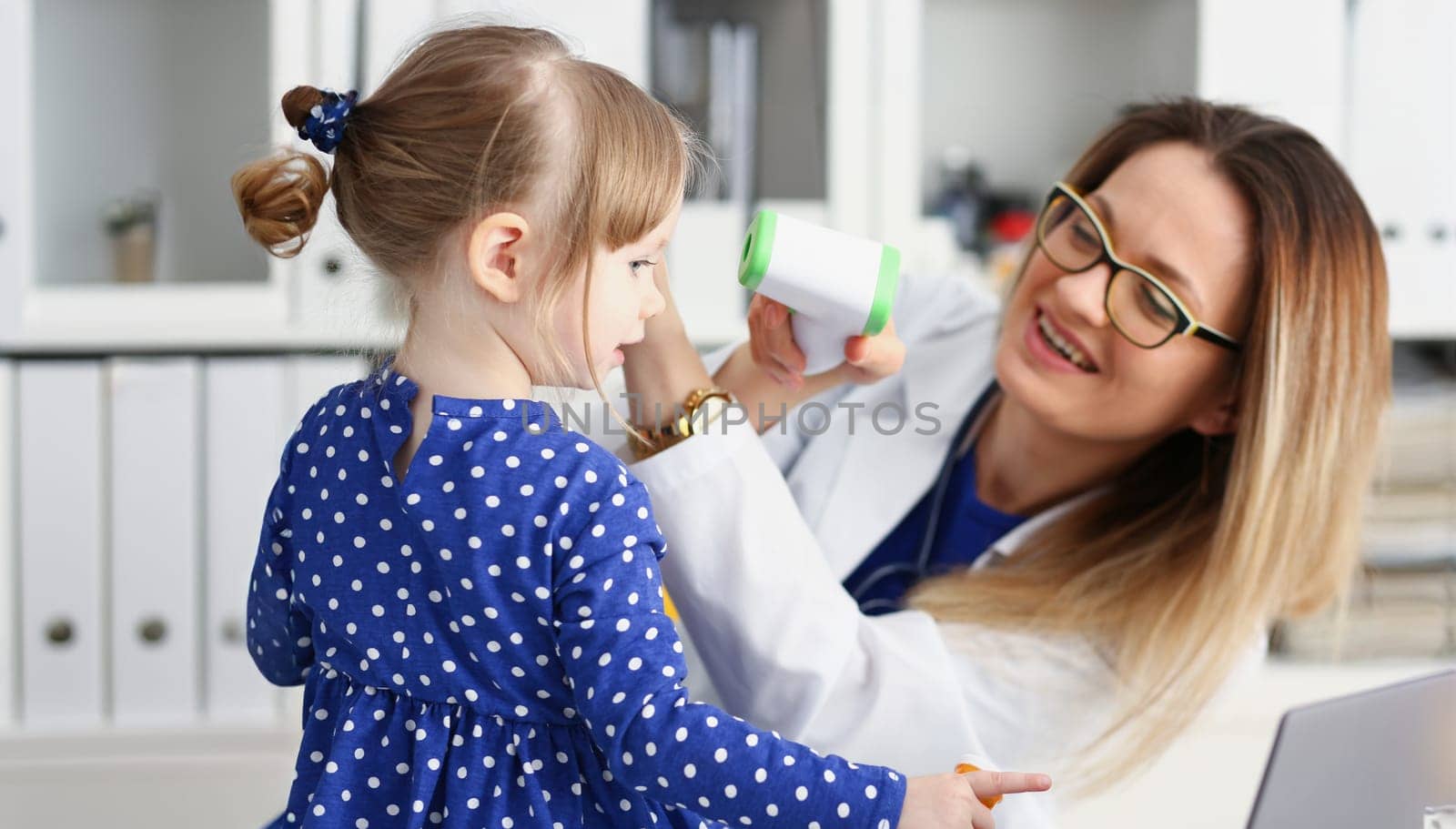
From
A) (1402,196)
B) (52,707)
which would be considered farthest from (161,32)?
(1402,196)

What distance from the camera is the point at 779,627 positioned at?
2.86 ft

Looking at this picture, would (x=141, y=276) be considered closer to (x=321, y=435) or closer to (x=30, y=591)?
(x=30, y=591)

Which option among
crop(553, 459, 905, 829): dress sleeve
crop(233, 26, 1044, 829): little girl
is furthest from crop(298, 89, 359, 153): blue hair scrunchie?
crop(553, 459, 905, 829): dress sleeve

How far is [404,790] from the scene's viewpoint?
2.36ft

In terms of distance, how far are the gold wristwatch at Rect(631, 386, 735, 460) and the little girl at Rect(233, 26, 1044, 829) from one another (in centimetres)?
16

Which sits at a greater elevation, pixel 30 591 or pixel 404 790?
pixel 404 790

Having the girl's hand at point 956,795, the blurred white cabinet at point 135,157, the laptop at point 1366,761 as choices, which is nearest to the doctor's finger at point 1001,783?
the girl's hand at point 956,795

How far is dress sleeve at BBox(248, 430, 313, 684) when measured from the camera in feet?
2.59

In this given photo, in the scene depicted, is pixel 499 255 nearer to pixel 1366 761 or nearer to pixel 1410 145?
pixel 1366 761

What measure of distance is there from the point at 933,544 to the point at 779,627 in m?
0.38

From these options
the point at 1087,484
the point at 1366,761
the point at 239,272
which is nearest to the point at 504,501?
the point at 1366,761

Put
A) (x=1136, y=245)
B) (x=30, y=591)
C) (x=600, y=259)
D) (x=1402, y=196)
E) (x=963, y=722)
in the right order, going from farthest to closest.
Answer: (x=1402, y=196) → (x=30, y=591) → (x=1136, y=245) → (x=963, y=722) → (x=600, y=259)

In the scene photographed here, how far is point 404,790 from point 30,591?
1.25 m

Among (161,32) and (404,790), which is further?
(161,32)
